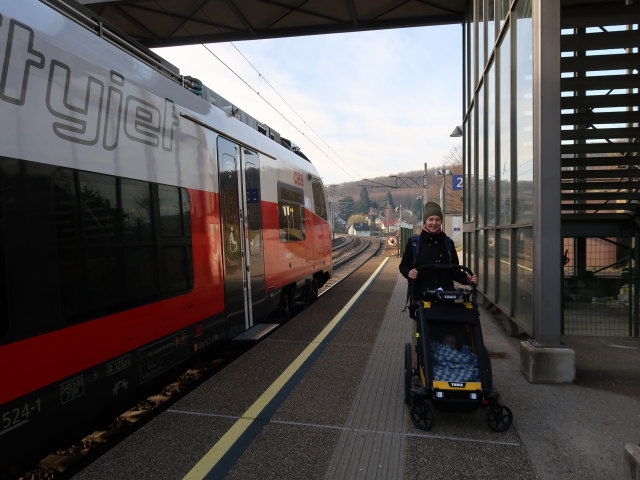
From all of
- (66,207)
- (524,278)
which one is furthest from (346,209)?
(66,207)

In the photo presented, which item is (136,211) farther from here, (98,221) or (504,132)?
(504,132)

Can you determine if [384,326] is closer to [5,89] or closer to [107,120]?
[107,120]

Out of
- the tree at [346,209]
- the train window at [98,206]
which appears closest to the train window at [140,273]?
the train window at [98,206]

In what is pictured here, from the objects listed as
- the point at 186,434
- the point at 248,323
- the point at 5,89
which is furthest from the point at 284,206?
the point at 5,89

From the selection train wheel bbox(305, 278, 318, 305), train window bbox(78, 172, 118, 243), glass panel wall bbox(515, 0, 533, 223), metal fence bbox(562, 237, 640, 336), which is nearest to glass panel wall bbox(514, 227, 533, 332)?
glass panel wall bbox(515, 0, 533, 223)

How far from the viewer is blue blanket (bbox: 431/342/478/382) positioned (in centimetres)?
343

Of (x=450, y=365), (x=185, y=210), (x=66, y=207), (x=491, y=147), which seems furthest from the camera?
(x=491, y=147)

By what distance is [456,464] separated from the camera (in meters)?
2.96

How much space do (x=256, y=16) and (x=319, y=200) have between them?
4691 millimetres

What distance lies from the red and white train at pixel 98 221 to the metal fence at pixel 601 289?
18.6 feet

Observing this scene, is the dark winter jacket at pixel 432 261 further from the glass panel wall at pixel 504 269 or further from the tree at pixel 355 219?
the tree at pixel 355 219

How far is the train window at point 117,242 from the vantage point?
9.48ft

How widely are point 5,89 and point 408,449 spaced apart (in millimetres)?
3464

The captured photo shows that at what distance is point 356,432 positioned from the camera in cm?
344
